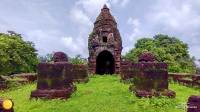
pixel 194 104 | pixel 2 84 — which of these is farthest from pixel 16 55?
pixel 194 104

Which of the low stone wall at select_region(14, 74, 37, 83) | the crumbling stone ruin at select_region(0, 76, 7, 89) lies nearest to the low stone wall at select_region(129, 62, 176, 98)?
the crumbling stone ruin at select_region(0, 76, 7, 89)

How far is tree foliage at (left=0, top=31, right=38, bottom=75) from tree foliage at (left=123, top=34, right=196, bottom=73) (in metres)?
12.4

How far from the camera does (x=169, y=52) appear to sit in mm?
26625

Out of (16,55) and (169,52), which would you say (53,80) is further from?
(169,52)

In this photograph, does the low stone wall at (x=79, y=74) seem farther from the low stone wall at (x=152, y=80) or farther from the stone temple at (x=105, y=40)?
the low stone wall at (x=152, y=80)

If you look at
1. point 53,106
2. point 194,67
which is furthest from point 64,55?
point 194,67

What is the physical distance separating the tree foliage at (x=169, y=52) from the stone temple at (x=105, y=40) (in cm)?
636

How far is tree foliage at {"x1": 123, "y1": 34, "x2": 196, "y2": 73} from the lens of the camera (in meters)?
20.9

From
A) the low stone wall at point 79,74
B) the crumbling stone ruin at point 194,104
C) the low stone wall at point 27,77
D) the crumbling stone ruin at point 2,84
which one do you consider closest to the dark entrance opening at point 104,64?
the low stone wall at point 79,74

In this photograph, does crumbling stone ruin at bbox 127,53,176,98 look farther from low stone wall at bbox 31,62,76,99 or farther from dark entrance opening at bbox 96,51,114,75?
dark entrance opening at bbox 96,51,114,75

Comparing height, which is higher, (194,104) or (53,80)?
(53,80)

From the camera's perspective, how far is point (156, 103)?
622 cm

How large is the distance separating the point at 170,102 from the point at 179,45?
74.7 ft

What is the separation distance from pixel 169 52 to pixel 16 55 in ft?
66.9
